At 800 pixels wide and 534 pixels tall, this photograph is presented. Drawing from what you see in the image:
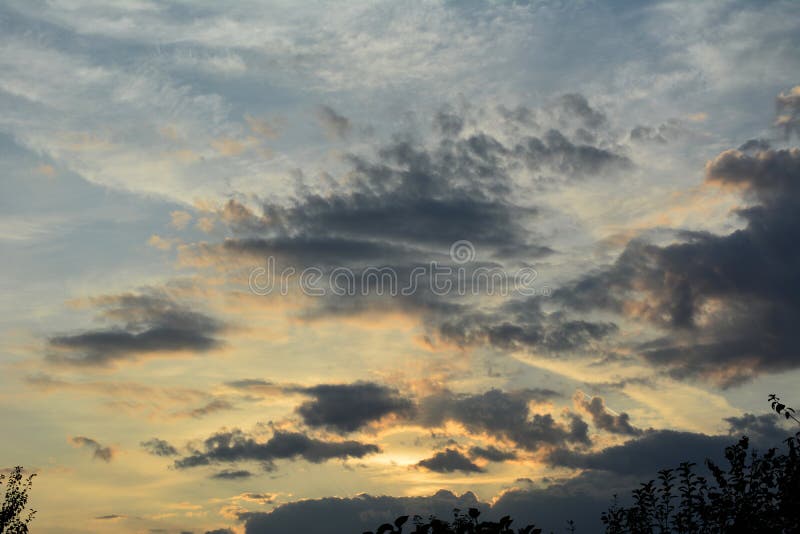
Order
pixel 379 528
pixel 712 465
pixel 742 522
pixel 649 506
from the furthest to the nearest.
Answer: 1. pixel 649 506
2. pixel 712 465
3. pixel 742 522
4. pixel 379 528

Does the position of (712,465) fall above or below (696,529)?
above

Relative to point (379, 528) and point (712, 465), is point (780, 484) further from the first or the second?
point (379, 528)

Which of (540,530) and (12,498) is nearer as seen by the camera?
(540,530)

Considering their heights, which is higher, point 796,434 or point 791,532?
point 796,434

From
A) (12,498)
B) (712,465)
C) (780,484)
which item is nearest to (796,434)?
(780,484)

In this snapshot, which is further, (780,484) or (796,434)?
(780,484)

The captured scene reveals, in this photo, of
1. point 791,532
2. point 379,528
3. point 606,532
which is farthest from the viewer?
point 606,532

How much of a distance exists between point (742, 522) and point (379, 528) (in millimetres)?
20630

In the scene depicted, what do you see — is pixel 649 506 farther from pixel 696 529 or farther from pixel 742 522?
pixel 742 522

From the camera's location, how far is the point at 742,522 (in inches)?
1025

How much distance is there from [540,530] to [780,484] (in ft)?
66.2

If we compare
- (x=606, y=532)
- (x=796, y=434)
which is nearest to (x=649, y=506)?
(x=606, y=532)

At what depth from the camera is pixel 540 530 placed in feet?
34.7

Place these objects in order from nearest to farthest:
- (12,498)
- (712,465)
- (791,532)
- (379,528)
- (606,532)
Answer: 1. (379,528)
2. (791,532)
3. (712,465)
4. (606,532)
5. (12,498)
